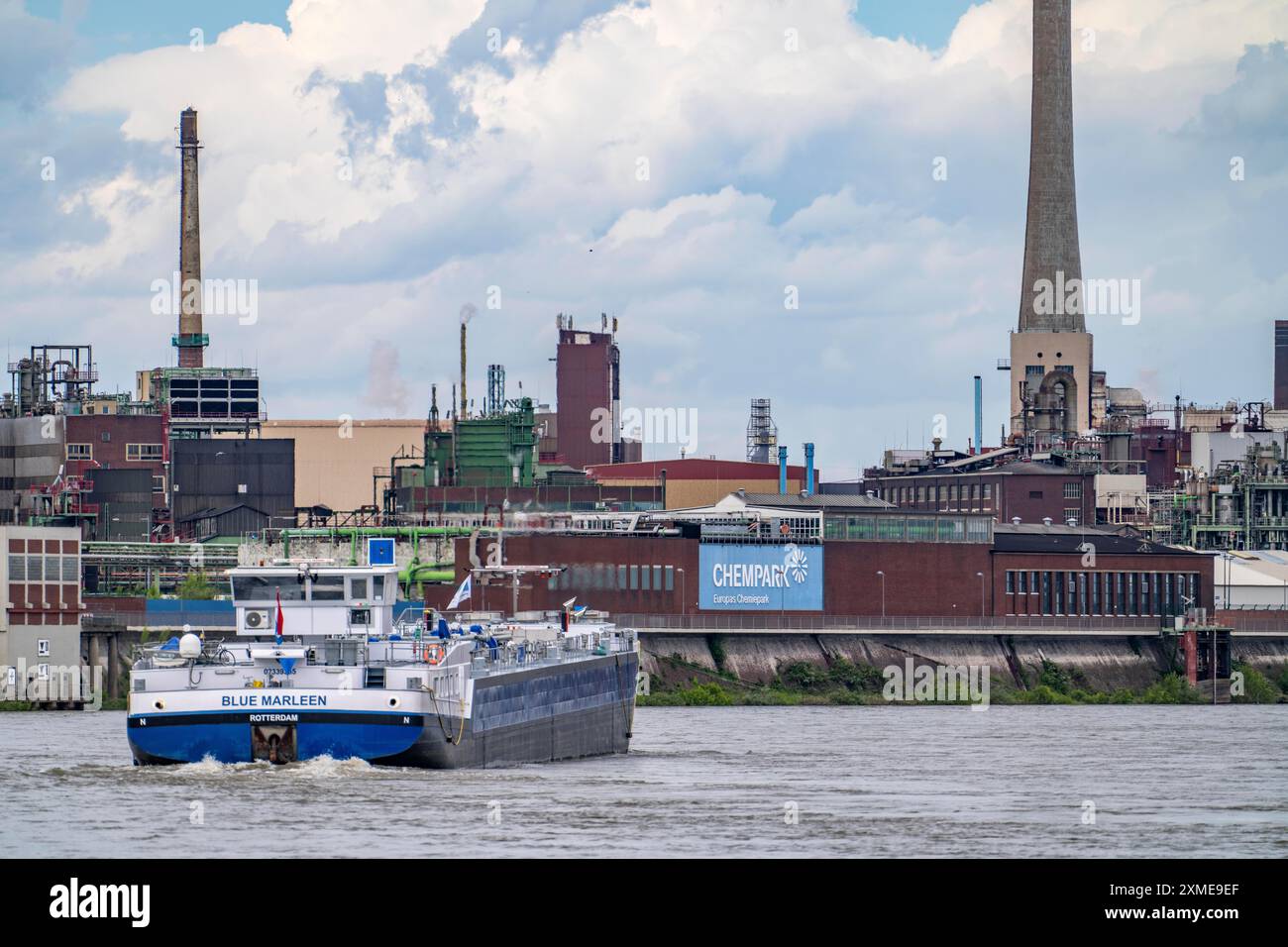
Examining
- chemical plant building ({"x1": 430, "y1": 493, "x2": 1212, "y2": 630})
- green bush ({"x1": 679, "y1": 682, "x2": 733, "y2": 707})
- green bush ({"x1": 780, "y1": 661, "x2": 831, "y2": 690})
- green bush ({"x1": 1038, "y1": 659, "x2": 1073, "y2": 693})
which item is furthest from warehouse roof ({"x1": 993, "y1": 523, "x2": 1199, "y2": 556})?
green bush ({"x1": 679, "y1": 682, "x2": 733, "y2": 707})

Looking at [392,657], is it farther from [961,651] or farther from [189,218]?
[189,218]

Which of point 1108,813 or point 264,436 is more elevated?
point 264,436

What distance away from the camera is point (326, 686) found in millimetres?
57969

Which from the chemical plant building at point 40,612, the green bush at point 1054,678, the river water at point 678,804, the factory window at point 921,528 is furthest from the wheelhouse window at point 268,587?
the factory window at point 921,528

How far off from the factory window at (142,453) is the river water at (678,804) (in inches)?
3575

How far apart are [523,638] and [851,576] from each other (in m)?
66.6

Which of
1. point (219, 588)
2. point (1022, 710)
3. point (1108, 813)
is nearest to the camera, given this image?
point (1108, 813)

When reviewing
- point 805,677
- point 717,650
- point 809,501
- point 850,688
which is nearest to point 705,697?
point 717,650

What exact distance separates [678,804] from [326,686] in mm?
8937

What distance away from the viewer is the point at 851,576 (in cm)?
14025

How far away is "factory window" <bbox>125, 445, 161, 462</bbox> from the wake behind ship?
345 feet
